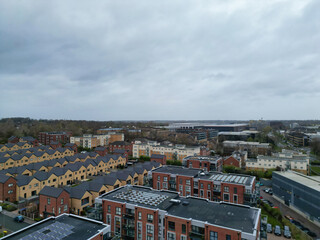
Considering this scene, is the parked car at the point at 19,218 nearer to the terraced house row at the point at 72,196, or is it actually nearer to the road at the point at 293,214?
the terraced house row at the point at 72,196

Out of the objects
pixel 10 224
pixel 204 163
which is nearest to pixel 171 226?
pixel 10 224

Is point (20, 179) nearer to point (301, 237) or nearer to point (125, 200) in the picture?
point (125, 200)

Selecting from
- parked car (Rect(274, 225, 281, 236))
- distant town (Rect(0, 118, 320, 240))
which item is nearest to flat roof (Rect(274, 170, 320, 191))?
distant town (Rect(0, 118, 320, 240))

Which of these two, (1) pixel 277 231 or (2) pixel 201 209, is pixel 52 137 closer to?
(2) pixel 201 209

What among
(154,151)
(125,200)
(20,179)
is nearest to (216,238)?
(125,200)

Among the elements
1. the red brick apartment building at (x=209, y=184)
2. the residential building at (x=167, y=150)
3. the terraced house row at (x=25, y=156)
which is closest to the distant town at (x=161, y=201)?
the red brick apartment building at (x=209, y=184)
